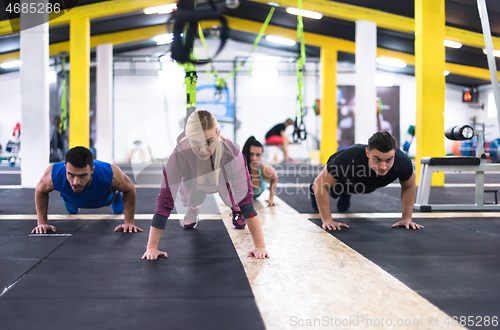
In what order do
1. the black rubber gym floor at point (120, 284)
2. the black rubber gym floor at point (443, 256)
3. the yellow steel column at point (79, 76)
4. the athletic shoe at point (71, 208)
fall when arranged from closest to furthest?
the black rubber gym floor at point (120, 284) → the black rubber gym floor at point (443, 256) → the athletic shoe at point (71, 208) → the yellow steel column at point (79, 76)

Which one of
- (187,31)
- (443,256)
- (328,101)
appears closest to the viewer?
(443,256)

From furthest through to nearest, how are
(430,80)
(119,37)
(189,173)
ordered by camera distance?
(119,37)
(430,80)
(189,173)

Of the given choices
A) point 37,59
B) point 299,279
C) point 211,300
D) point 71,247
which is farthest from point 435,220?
point 37,59

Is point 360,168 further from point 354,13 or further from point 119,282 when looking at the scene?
point 354,13

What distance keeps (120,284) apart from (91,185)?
1.21m

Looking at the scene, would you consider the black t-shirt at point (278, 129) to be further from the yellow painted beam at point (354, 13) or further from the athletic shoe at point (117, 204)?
the athletic shoe at point (117, 204)

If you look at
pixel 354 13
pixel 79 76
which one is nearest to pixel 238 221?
pixel 79 76

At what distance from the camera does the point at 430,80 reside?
5.81 metres

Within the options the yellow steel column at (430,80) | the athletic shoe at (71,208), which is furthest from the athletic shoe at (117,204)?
the yellow steel column at (430,80)

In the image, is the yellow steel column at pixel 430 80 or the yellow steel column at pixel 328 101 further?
the yellow steel column at pixel 328 101

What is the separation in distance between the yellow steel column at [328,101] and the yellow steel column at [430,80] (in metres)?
4.55

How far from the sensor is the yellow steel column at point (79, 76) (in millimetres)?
8172

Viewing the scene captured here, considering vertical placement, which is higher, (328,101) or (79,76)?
(79,76)

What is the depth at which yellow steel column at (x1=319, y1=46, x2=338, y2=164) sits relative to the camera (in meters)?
10.5
